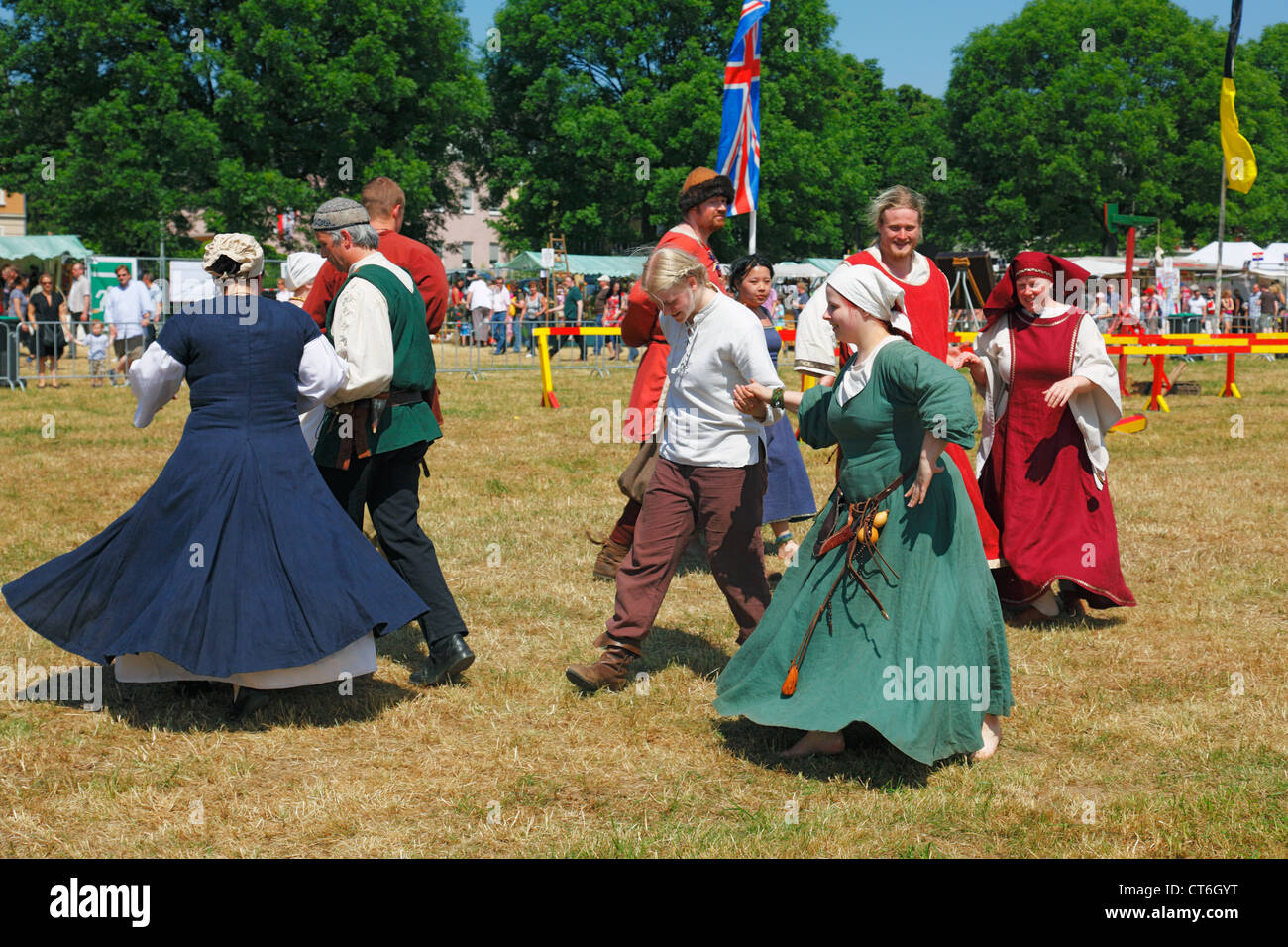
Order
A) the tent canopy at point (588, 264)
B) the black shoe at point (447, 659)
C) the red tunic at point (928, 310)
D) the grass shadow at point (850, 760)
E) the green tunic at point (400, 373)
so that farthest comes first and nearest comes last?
1. the tent canopy at point (588, 264)
2. the red tunic at point (928, 310)
3. the black shoe at point (447, 659)
4. the green tunic at point (400, 373)
5. the grass shadow at point (850, 760)

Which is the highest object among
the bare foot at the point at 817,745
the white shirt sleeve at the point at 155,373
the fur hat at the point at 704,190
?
the fur hat at the point at 704,190

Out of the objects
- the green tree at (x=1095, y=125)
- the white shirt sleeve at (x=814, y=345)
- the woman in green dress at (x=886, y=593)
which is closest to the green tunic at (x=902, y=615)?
the woman in green dress at (x=886, y=593)

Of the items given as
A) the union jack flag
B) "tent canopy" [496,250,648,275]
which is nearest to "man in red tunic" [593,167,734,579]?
the union jack flag

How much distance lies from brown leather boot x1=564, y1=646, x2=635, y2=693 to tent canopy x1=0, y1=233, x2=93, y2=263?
29.4m

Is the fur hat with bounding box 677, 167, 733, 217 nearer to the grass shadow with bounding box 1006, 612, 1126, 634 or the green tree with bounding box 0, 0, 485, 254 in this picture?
the grass shadow with bounding box 1006, 612, 1126, 634

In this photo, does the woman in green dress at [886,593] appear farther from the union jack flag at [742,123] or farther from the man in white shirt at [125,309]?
the man in white shirt at [125,309]

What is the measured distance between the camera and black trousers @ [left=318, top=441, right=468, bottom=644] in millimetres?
5613

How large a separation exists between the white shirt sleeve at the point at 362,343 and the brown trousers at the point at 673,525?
1.21 meters

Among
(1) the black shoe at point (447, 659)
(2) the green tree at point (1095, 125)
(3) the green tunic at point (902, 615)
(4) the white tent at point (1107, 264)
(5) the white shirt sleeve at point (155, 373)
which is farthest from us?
(2) the green tree at point (1095, 125)

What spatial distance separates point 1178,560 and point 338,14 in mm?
35554

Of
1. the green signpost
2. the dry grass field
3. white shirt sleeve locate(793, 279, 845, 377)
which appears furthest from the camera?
the green signpost

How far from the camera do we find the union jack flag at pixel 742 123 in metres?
14.9

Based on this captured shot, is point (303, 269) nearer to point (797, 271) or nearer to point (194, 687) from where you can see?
point (194, 687)
